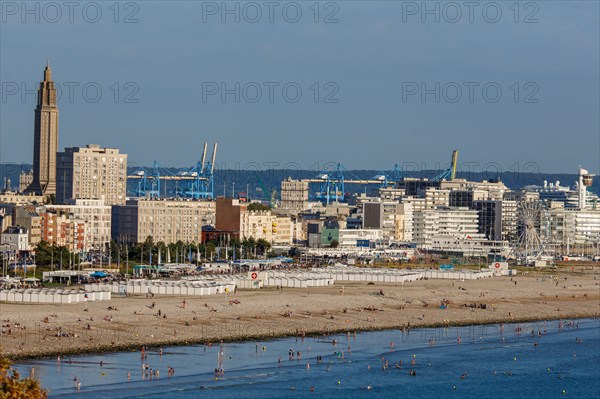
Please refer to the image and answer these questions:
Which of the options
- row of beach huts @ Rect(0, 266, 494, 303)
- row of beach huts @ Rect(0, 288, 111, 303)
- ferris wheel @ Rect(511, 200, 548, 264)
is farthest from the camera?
ferris wheel @ Rect(511, 200, 548, 264)

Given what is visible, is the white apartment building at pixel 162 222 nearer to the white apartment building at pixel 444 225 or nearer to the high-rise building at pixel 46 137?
the high-rise building at pixel 46 137

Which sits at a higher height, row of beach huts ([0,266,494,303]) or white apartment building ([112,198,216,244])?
white apartment building ([112,198,216,244])

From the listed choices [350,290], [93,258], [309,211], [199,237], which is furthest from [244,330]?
[309,211]

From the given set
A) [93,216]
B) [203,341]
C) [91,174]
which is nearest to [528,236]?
[93,216]

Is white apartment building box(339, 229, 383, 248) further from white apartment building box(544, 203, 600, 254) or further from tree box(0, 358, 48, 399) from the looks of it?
tree box(0, 358, 48, 399)

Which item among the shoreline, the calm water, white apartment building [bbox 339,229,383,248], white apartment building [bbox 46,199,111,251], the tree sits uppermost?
white apartment building [bbox 46,199,111,251]

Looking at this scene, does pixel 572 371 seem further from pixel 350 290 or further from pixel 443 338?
pixel 350 290

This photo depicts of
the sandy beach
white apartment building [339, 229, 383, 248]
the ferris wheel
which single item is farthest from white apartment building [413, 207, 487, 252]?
the sandy beach
